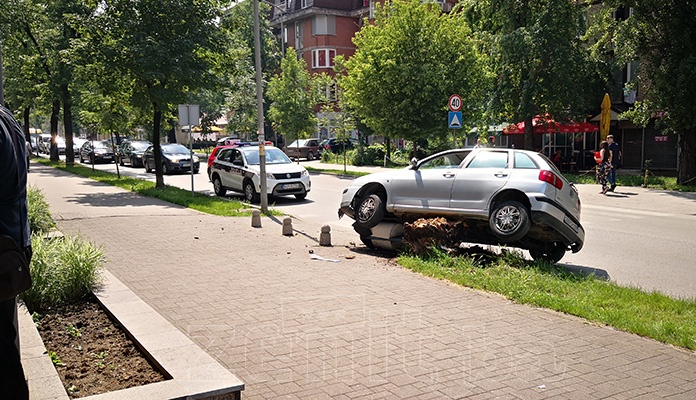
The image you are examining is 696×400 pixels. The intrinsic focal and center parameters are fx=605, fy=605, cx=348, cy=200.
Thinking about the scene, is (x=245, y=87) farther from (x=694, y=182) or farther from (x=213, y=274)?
(x=213, y=274)

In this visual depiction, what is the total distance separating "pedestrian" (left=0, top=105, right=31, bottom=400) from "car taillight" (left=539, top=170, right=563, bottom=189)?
285 inches

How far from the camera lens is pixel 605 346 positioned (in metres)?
5.34

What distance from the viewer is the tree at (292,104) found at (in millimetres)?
38781

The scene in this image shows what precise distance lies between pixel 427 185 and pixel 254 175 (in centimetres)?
985

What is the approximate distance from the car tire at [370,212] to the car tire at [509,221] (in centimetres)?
199

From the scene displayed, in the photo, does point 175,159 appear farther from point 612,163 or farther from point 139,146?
point 612,163

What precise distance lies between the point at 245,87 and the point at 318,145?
11.1 metres

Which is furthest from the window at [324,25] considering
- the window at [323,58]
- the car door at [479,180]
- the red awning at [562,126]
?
the car door at [479,180]

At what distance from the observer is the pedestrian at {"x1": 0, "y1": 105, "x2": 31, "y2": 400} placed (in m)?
2.91

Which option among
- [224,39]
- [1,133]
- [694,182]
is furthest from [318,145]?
[1,133]

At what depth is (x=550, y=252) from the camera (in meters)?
9.28

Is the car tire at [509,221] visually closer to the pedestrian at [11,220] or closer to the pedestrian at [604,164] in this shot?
the pedestrian at [11,220]

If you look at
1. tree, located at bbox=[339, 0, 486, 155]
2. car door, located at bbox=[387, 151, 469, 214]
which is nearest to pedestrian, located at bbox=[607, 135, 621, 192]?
tree, located at bbox=[339, 0, 486, 155]

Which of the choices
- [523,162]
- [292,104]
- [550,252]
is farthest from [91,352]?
[292,104]
